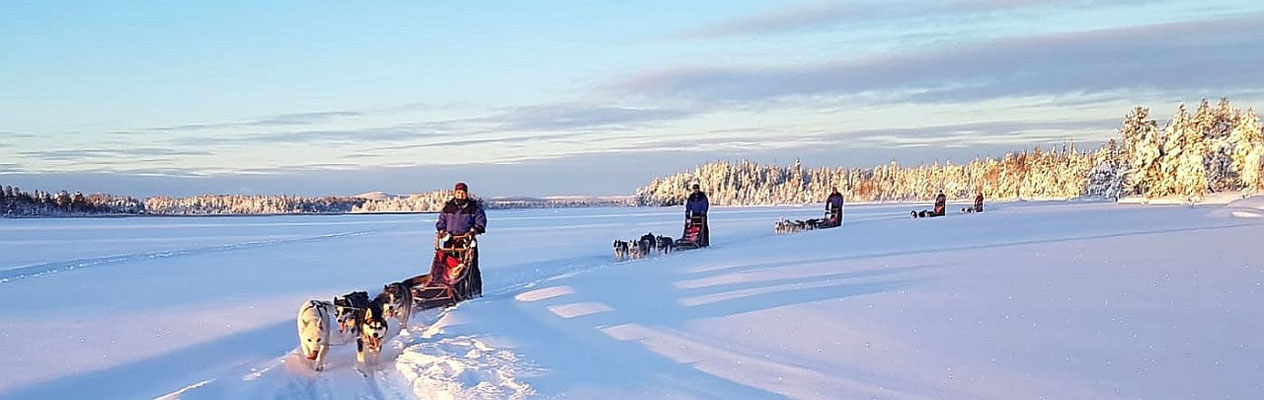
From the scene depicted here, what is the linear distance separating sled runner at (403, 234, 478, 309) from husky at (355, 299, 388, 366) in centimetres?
230

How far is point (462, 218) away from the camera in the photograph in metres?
9.73

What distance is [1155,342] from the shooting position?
17.8 feet

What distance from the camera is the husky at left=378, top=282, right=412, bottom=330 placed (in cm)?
729

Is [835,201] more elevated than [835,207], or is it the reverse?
[835,201]

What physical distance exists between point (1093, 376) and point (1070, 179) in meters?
91.5

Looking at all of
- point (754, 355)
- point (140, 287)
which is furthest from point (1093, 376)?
point (140, 287)

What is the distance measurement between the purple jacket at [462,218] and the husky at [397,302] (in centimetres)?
158

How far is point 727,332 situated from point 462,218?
4.04m

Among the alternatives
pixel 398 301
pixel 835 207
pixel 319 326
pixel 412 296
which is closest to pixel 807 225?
pixel 835 207

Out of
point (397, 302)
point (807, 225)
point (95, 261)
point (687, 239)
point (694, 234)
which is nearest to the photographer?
point (397, 302)

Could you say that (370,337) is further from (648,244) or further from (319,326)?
(648,244)

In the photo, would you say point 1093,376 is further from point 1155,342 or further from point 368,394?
point 368,394

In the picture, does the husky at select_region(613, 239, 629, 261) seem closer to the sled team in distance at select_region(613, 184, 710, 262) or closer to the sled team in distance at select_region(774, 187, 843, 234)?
the sled team in distance at select_region(613, 184, 710, 262)

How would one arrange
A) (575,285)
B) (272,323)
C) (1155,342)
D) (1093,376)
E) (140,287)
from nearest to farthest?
(1093,376) < (1155,342) < (272,323) < (575,285) < (140,287)
